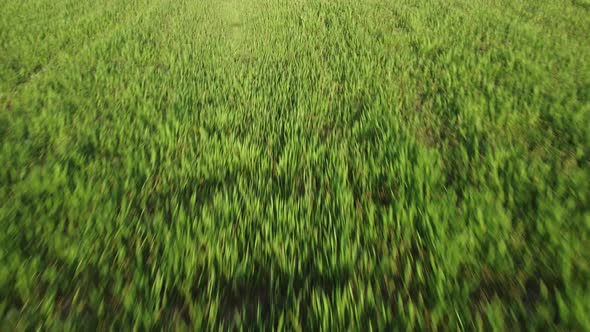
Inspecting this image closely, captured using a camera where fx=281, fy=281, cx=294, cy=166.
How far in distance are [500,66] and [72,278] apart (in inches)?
205

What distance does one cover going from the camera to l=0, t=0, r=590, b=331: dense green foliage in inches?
54.1

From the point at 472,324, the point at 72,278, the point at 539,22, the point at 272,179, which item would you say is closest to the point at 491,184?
the point at 472,324

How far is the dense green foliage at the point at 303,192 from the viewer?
1.37 meters

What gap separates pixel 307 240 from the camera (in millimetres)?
1688

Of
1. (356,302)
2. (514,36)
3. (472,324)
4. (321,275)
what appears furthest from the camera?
(514,36)

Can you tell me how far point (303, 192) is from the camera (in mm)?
2117

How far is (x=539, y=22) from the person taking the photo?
6.26 meters

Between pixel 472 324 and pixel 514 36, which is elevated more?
pixel 514 36

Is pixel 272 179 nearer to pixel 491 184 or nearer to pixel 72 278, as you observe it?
pixel 72 278

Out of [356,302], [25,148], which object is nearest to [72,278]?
[356,302]

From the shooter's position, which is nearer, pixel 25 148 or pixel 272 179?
pixel 272 179

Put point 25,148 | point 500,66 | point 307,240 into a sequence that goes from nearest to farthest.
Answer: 1. point 307,240
2. point 25,148
3. point 500,66

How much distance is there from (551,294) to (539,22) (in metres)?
7.53

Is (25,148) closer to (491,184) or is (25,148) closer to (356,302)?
(356,302)
